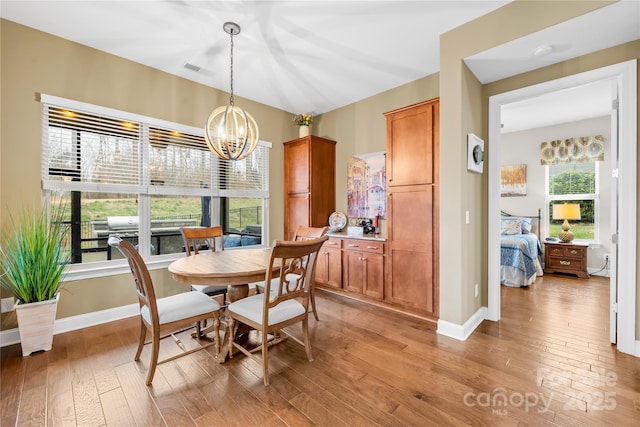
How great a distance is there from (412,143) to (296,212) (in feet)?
6.92

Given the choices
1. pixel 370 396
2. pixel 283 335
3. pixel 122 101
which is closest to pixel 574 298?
pixel 370 396

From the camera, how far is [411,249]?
310cm

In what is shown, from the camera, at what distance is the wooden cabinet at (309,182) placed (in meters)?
4.22

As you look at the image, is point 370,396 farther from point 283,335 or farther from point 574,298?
point 574,298

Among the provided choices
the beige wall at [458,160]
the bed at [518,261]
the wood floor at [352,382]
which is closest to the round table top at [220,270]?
the wood floor at [352,382]

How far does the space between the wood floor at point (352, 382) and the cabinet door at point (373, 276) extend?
2.14ft

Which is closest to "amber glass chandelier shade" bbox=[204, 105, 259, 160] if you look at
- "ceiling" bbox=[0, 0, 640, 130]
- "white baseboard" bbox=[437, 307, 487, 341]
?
"ceiling" bbox=[0, 0, 640, 130]

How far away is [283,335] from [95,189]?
8.35 ft

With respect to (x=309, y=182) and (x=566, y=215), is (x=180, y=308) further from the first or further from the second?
(x=566, y=215)

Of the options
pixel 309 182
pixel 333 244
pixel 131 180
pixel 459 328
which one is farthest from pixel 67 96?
pixel 459 328

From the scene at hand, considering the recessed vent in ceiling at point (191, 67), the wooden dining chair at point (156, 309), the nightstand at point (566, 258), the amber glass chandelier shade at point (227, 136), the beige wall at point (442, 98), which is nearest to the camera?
the wooden dining chair at point (156, 309)

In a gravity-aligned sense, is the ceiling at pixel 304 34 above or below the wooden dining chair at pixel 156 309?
above

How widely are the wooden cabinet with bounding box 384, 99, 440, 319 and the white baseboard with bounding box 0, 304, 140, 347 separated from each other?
3.00 meters

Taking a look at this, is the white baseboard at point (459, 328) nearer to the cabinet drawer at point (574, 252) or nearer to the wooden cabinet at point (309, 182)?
the wooden cabinet at point (309, 182)
